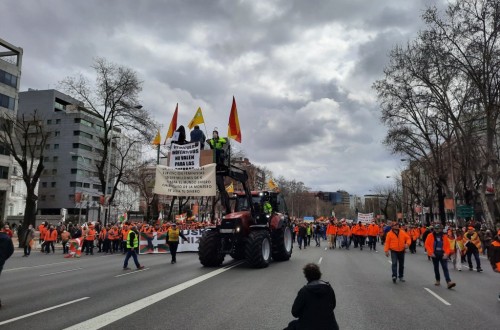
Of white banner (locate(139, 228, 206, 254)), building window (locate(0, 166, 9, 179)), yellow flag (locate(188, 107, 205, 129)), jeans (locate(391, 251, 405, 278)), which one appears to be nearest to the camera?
jeans (locate(391, 251, 405, 278))

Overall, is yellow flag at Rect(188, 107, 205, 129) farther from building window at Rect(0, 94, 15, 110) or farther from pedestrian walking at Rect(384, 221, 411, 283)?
building window at Rect(0, 94, 15, 110)

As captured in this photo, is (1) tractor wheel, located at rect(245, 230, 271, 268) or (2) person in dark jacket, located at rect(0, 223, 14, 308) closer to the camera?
(2) person in dark jacket, located at rect(0, 223, 14, 308)

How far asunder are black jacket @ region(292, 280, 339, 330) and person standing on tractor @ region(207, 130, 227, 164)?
908 cm

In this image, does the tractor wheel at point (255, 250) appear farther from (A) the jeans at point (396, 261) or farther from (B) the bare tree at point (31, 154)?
(B) the bare tree at point (31, 154)

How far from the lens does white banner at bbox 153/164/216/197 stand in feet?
42.0

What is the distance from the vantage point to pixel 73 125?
3290 inches

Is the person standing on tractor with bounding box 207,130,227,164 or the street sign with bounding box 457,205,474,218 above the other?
the person standing on tractor with bounding box 207,130,227,164

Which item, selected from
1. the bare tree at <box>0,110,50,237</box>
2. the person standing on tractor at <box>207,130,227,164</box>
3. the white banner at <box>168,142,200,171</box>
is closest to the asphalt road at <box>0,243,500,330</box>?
the white banner at <box>168,142,200,171</box>

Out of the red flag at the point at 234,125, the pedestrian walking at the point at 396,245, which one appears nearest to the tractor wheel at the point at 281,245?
the red flag at the point at 234,125

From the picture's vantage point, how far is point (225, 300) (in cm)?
837

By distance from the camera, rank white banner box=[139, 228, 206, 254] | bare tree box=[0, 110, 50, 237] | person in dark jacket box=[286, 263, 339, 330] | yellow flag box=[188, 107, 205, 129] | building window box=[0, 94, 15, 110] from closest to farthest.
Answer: person in dark jacket box=[286, 263, 339, 330] → yellow flag box=[188, 107, 205, 129] → white banner box=[139, 228, 206, 254] → bare tree box=[0, 110, 50, 237] → building window box=[0, 94, 15, 110]

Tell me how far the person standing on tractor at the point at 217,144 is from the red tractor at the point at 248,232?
24.1 inches

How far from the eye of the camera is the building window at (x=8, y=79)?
164ft

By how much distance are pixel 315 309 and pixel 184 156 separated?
9624 mm
